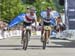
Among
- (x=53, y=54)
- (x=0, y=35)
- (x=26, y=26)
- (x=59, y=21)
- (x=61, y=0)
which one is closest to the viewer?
(x=53, y=54)

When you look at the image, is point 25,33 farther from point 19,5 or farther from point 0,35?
point 19,5

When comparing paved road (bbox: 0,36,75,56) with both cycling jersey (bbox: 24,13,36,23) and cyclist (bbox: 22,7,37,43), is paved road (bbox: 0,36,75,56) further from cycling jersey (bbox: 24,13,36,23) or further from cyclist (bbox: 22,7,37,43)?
cycling jersey (bbox: 24,13,36,23)

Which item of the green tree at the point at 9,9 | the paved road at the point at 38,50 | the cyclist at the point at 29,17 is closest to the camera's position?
the paved road at the point at 38,50

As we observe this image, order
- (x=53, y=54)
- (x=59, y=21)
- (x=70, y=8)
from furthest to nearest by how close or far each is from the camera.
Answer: (x=59, y=21)
(x=70, y=8)
(x=53, y=54)

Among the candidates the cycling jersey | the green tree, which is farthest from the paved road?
the green tree

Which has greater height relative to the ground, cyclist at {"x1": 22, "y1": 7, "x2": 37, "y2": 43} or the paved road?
cyclist at {"x1": 22, "y1": 7, "x2": 37, "y2": 43}

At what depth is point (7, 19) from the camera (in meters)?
80.1

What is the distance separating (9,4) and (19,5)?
2179mm

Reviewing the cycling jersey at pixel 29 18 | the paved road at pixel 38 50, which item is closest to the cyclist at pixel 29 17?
the cycling jersey at pixel 29 18

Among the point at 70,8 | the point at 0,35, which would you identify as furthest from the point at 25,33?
the point at 0,35

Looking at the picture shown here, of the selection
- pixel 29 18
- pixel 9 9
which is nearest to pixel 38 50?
pixel 29 18

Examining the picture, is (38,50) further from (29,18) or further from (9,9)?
(9,9)

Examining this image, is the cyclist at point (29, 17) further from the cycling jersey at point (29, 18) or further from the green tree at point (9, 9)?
the green tree at point (9, 9)

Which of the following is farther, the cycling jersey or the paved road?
the cycling jersey
